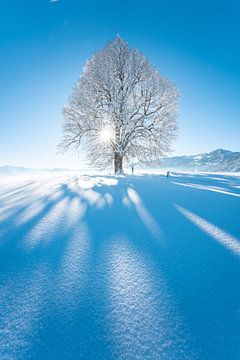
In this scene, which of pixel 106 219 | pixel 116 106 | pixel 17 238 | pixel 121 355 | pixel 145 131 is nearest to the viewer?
pixel 121 355

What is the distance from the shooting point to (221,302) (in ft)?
5.95

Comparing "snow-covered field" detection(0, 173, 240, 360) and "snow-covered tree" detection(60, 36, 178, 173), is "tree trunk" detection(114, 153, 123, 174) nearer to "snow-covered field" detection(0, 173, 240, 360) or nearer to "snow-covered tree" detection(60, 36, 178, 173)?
"snow-covered tree" detection(60, 36, 178, 173)

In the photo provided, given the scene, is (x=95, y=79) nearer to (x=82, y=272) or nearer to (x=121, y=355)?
(x=82, y=272)

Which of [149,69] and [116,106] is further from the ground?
[149,69]

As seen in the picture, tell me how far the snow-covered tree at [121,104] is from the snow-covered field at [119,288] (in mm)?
11387

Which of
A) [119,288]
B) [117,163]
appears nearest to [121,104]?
[117,163]

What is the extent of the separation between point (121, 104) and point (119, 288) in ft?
44.9

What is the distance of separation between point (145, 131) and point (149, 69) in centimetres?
459

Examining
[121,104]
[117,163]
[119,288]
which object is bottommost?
[119,288]

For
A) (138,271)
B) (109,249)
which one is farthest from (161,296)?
(109,249)

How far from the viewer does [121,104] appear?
14.0 metres

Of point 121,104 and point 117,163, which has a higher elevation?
point 121,104

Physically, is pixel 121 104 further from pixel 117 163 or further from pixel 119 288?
pixel 119 288

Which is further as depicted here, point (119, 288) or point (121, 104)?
point (121, 104)
